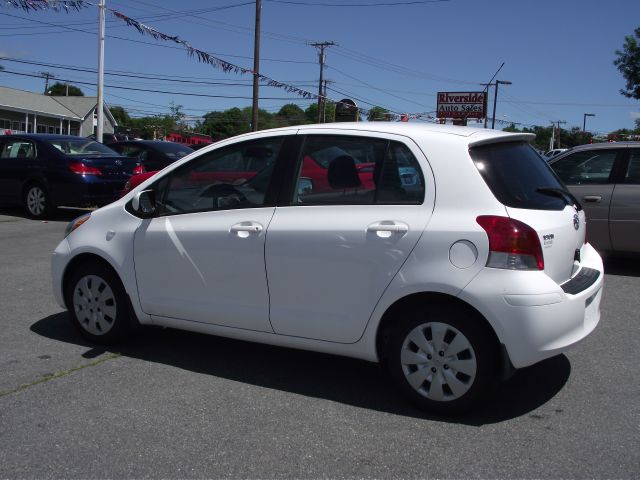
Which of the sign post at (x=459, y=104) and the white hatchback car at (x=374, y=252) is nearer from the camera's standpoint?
the white hatchback car at (x=374, y=252)

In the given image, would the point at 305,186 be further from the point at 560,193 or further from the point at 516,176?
the point at 560,193

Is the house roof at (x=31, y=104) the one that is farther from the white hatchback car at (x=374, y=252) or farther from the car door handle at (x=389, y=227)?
the car door handle at (x=389, y=227)

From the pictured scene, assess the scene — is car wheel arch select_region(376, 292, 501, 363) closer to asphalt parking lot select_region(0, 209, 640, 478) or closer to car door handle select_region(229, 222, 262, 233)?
asphalt parking lot select_region(0, 209, 640, 478)

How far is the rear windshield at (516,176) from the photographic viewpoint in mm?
3826

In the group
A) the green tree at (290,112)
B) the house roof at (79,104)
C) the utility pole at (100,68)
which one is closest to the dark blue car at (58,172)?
the utility pole at (100,68)

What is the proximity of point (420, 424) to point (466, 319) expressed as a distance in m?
0.66

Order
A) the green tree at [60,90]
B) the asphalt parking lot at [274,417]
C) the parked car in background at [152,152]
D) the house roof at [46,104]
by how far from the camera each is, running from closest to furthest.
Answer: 1. the asphalt parking lot at [274,417]
2. the parked car in background at [152,152]
3. the house roof at [46,104]
4. the green tree at [60,90]

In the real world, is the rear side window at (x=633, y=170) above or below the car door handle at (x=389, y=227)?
above

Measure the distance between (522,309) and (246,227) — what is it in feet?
5.86

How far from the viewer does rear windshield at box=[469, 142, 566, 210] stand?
12.6 feet

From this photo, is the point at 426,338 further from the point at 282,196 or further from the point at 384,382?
the point at 282,196

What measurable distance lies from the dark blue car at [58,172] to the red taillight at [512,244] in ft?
32.2

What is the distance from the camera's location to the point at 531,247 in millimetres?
3650

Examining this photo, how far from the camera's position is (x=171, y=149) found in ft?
47.6
